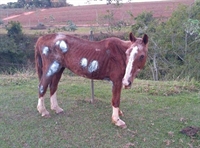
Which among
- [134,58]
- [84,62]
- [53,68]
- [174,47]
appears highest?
[134,58]

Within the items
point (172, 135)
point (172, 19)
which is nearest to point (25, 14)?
point (172, 19)

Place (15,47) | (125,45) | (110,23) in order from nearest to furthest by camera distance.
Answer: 1. (125,45)
2. (15,47)
3. (110,23)

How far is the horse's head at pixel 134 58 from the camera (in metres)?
3.97

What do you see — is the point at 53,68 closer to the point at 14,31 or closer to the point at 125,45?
the point at 125,45

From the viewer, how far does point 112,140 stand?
4.17m

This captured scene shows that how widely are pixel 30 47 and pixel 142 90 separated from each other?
42.6ft

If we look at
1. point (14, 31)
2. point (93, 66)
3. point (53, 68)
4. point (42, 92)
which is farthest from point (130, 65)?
point (14, 31)

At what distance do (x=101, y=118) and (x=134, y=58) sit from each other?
1.41 meters

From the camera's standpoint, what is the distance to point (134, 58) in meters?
3.99

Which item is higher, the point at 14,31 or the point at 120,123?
the point at 14,31

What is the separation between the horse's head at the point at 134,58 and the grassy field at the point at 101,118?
0.93 meters

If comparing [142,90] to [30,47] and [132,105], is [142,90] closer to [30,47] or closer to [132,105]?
[132,105]

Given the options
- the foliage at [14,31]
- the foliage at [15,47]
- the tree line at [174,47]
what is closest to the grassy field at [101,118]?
the tree line at [174,47]

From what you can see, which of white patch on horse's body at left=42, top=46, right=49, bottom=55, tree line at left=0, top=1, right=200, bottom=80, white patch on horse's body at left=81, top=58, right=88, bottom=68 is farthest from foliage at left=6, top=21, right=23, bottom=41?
white patch on horse's body at left=81, top=58, right=88, bottom=68
